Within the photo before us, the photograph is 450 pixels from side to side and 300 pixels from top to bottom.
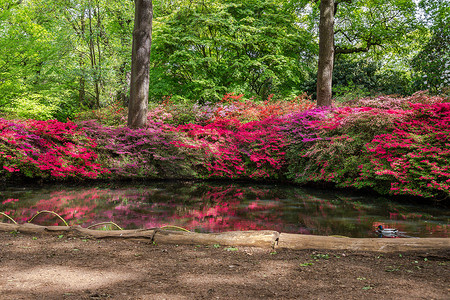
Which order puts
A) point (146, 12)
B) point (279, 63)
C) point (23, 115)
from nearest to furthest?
point (146, 12) < point (23, 115) < point (279, 63)

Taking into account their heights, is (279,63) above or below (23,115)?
above

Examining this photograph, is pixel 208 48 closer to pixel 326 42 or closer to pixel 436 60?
pixel 326 42

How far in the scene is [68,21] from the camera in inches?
701

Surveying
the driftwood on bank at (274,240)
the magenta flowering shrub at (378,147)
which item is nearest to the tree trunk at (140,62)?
the magenta flowering shrub at (378,147)

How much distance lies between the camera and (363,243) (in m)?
3.39

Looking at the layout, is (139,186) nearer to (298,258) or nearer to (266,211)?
(266,211)

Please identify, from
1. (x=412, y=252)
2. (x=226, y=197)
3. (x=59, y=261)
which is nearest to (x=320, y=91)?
(x=226, y=197)

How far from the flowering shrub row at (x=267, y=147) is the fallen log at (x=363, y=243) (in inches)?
133

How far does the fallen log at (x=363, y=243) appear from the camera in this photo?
325 centimetres

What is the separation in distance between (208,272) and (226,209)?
3.74 metres

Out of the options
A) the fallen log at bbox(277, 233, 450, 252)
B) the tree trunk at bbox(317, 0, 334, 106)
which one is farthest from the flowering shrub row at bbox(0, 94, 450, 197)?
the fallen log at bbox(277, 233, 450, 252)

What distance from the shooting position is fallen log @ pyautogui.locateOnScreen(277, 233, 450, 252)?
10.6 ft

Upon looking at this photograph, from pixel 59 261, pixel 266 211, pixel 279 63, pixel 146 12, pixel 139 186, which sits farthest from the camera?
pixel 279 63

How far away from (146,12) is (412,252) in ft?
33.7
